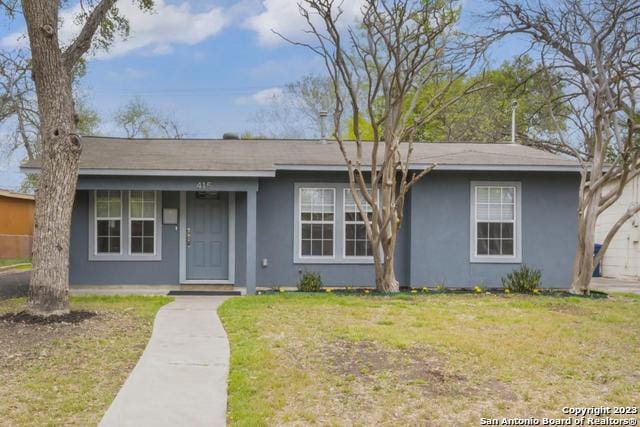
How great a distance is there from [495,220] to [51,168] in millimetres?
8158

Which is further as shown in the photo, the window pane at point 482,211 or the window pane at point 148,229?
the window pane at point 482,211

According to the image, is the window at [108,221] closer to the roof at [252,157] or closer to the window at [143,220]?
the window at [143,220]

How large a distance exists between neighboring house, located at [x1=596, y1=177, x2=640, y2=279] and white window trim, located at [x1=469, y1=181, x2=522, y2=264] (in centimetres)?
533

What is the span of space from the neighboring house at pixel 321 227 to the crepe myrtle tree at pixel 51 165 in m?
3.04

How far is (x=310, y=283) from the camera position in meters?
10.7

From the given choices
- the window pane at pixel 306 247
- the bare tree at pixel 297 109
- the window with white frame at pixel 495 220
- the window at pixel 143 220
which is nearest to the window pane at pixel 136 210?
the window at pixel 143 220

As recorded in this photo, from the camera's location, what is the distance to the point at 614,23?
10.5m

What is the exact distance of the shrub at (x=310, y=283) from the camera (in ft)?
35.1

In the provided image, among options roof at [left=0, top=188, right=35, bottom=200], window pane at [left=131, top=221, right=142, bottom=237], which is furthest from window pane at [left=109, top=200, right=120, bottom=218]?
roof at [left=0, top=188, right=35, bottom=200]

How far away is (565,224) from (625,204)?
5.55m

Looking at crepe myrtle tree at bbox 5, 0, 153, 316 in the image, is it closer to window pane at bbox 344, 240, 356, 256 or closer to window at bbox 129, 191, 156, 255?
window at bbox 129, 191, 156, 255

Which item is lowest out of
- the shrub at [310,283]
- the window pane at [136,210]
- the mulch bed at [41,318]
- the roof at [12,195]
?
the mulch bed at [41,318]

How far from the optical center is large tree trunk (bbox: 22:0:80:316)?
7473 millimetres

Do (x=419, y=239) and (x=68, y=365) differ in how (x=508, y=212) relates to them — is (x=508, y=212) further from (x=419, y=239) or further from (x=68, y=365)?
(x=68, y=365)
